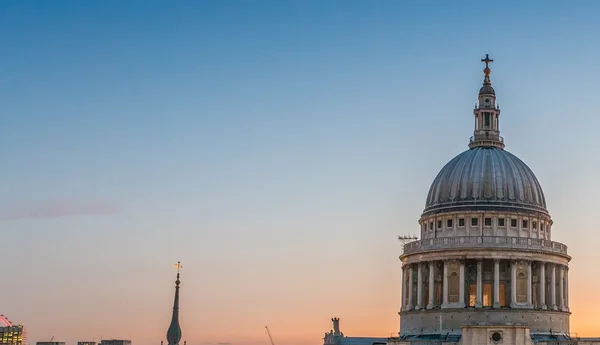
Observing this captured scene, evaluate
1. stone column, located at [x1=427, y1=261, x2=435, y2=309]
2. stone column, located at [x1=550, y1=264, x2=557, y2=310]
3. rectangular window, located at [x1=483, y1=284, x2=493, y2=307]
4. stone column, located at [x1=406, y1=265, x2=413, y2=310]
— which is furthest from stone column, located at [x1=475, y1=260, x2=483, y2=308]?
stone column, located at [x1=406, y1=265, x2=413, y2=310]

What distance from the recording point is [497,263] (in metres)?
125

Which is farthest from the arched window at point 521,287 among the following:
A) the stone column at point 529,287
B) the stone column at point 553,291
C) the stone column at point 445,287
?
the stone column at point 445,287

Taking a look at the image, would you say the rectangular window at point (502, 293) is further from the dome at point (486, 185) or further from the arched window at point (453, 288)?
the dome at point (486, 185)

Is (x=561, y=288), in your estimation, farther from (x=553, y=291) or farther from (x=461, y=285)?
(x=461, y=285)

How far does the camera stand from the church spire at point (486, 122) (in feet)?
444

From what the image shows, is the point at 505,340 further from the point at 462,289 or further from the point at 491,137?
the point at 491,137

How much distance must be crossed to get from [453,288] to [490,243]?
6.70m

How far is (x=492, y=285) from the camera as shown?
125 meters

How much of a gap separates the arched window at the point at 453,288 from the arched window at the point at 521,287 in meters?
6.80

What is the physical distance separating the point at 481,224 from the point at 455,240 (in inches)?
148

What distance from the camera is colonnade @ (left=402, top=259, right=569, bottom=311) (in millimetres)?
124500

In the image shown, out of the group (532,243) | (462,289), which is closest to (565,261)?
(532,243)

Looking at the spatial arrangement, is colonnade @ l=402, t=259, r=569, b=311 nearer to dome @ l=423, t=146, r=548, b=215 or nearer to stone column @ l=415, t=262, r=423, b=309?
stone column @ l=415, t=262, r=423, b=309

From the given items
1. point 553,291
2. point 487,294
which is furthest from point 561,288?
point 487,294
